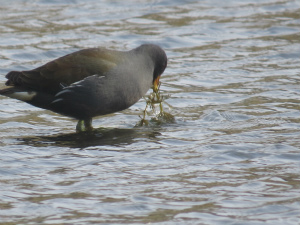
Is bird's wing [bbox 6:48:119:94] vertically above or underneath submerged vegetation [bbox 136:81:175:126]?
above

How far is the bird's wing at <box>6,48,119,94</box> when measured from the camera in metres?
7.59

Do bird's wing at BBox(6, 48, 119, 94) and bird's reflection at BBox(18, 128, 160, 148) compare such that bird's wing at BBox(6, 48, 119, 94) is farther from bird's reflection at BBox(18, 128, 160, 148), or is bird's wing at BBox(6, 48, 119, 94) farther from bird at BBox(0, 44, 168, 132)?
bird's reflection at BBox(18, 128, 160, 148)

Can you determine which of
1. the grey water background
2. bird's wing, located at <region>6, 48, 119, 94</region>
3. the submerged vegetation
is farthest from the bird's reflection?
bird's wing, located at <region>6, 48, 119, 94</region>

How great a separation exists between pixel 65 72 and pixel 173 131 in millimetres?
1345

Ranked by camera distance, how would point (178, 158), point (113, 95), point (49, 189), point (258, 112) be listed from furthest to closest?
1. point (258, 112)
2. point (113, 95)
3. point (178, 158)
4. point (49, 189)

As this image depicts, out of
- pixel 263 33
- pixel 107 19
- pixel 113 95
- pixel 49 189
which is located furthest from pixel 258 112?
pixel 107 19

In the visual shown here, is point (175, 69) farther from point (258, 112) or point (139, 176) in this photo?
point (139, 176)

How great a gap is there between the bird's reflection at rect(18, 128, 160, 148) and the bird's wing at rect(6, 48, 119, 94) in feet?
1.72

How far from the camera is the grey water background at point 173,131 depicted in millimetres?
5449

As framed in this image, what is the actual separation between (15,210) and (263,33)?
8.28m

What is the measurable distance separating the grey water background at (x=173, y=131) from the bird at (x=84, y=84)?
36 cm

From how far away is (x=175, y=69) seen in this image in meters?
10.9

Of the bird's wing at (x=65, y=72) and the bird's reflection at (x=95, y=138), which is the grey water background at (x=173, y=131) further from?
the bird's wing at (x=65, y=72)

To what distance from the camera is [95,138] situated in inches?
305
